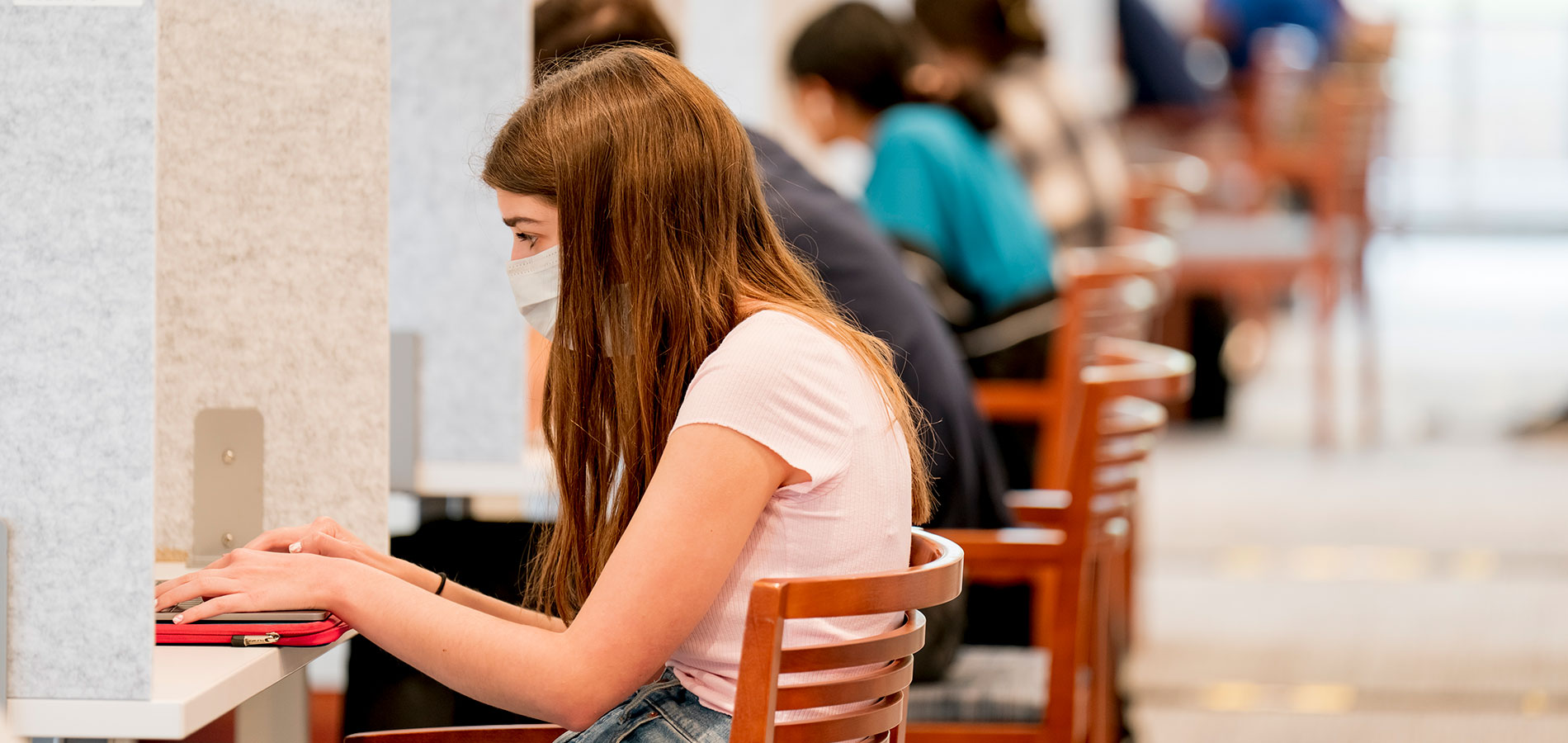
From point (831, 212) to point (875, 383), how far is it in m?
0.75

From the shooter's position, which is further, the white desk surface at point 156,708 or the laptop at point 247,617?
the laptop at point 247,617

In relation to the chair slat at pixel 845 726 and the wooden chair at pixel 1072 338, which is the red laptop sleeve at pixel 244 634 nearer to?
the chair slat at pixel 845 726

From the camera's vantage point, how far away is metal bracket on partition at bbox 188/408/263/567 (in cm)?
114

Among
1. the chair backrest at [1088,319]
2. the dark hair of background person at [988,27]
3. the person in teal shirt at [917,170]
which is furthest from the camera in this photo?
the dark hair of background person at [988,27]

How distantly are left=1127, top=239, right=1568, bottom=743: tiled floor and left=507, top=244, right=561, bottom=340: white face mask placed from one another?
1573mm

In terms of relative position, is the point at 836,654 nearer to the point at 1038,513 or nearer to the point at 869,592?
the point at 869,592

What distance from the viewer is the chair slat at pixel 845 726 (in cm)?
92

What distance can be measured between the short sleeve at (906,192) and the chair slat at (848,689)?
177cm

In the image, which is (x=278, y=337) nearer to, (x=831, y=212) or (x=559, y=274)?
(x=559, y=274)

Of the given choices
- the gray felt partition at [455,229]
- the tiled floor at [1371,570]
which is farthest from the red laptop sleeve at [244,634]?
the tiled floor at [1371,570]

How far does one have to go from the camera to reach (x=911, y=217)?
2.73 meters

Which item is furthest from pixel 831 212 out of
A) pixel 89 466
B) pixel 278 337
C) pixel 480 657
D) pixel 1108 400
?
pixel 89 466

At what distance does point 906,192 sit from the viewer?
8.97 ft

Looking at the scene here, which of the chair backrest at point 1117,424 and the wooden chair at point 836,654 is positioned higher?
the chair backrest at point 1117,424
